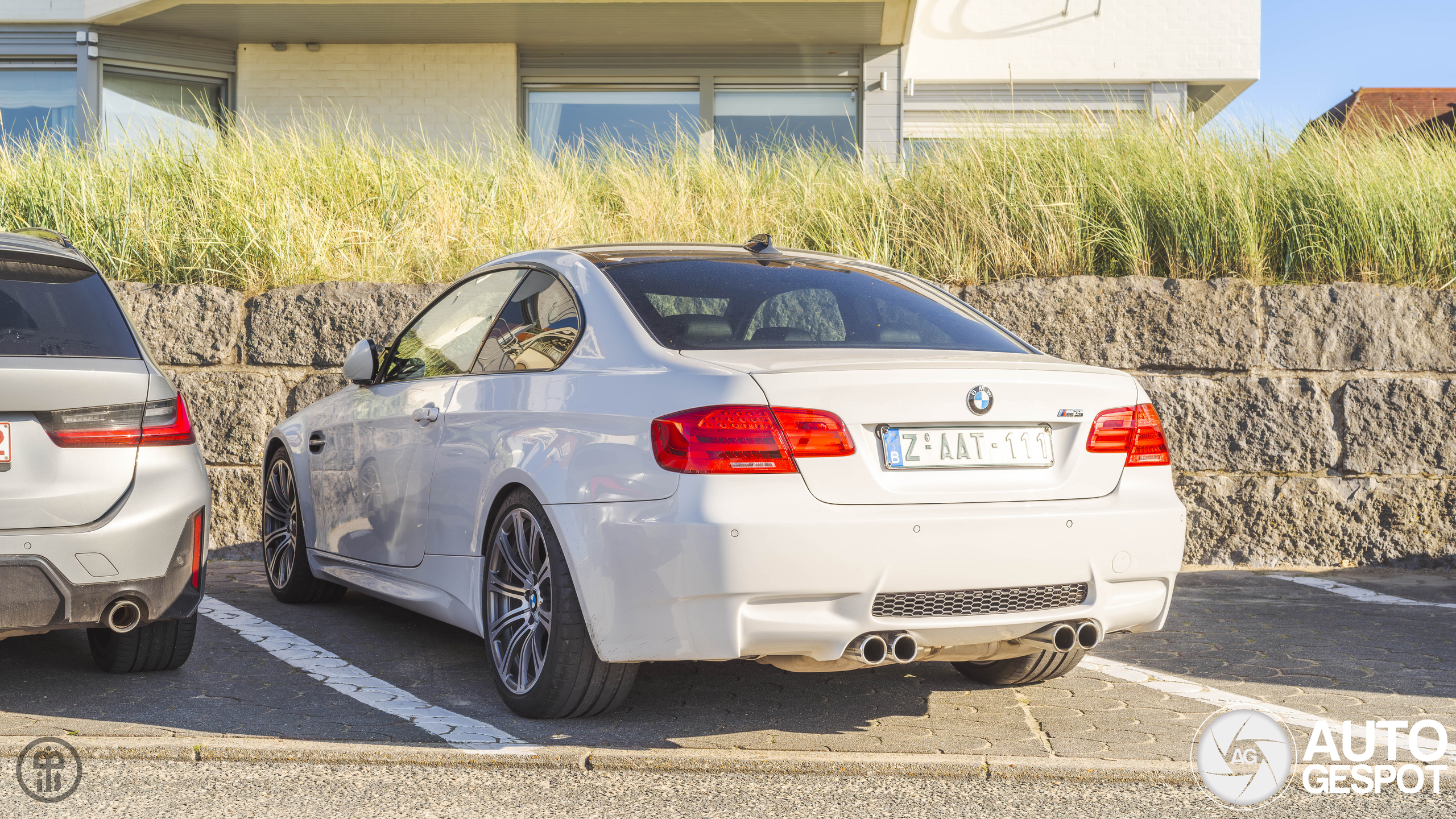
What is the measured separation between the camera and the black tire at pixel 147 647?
4.60 meters

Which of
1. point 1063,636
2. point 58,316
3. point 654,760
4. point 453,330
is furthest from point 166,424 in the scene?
point 1063,636

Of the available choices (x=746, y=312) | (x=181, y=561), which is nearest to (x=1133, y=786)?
(x=746, y=312)

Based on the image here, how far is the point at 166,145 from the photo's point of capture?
9789 mm

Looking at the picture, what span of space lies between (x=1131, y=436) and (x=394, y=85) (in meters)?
13.2

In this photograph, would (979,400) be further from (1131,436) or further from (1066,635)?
(1066,635)

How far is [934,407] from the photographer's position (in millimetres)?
3629

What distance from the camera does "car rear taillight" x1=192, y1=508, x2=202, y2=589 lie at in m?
4.25

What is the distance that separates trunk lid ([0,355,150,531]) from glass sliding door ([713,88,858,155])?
39.2 feet

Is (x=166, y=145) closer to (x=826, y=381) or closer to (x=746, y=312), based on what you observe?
(x=746, y=312)

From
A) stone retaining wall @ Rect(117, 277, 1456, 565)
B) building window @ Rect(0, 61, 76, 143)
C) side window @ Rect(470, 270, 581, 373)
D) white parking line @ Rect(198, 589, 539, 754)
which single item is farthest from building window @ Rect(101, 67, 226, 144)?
side window @ Rect(470, 270, 581, 373)

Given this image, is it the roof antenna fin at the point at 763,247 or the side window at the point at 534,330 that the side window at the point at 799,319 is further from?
the side window at the point at 534,330

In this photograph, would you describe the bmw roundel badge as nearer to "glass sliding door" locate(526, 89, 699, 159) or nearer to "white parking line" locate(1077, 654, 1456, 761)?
"white parking line" locate(1077, 654, 1456, 761)

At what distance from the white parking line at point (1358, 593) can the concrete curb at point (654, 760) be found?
3.47 m

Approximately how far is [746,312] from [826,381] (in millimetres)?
761
